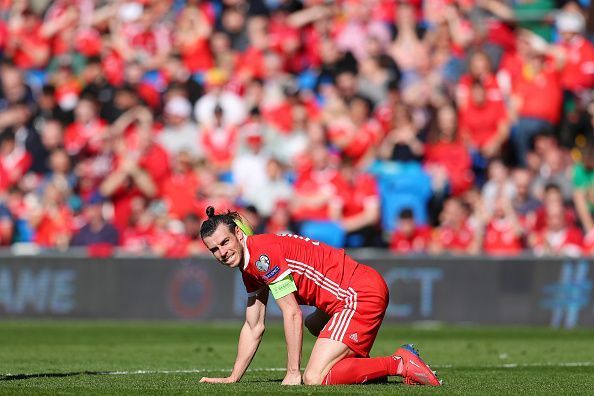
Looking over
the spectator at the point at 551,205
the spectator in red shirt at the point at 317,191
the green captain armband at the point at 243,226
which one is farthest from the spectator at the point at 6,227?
the green captain armband at the point at 243,226

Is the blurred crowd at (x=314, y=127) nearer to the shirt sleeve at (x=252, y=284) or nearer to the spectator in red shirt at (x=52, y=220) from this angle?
the spectator in red shirt at (x=52, y=220)

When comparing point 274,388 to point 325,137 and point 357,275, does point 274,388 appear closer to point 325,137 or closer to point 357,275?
point 357,275

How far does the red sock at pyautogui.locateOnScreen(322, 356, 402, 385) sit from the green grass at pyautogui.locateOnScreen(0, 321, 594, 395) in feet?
0.44

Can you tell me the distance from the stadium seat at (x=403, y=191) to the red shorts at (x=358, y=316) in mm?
10106

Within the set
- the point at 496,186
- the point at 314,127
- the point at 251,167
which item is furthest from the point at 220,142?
the point at 496,186

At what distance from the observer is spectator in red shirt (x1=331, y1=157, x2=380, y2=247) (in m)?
20.0

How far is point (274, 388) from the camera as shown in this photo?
387 inches

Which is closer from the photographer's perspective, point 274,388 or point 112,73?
point 274,388

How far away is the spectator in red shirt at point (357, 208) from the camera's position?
20.0 meters

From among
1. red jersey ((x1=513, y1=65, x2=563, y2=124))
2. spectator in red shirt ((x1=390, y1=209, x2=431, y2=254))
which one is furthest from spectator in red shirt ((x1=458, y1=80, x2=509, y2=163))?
spectator in red shirt ((x1=390, y1=209, x2=431, y2=254))

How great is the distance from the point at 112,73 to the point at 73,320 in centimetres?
603

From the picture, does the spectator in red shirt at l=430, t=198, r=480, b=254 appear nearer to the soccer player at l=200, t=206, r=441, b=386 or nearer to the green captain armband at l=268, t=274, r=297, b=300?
the soccer player at l=200, t=206, r=441, b=386

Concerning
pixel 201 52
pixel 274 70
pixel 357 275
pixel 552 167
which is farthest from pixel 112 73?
pixel 357 275

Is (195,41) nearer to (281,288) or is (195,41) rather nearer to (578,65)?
(578,65)
